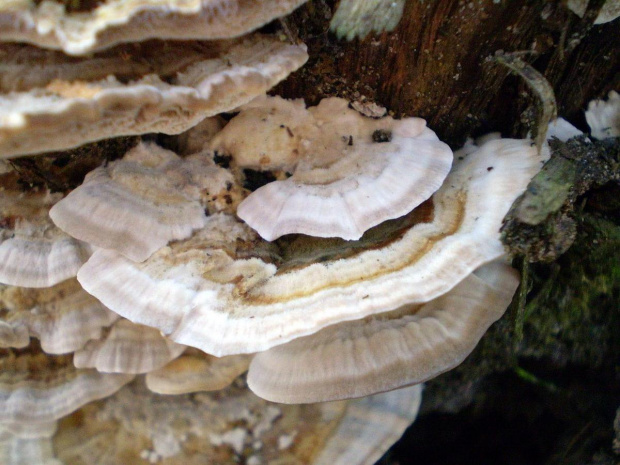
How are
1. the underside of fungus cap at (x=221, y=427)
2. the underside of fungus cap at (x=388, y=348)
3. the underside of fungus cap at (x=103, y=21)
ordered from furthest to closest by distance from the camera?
the underside of fungus cap at (x=221, y=427) → the underside of fungus cap at (x=388, y=348) → the underside of fungus cap at (x=103, y=21)

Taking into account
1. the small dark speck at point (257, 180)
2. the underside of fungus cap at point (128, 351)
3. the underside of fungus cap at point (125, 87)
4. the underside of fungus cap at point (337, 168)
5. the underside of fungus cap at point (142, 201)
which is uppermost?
the underside of fungus cap at point (125, 87)

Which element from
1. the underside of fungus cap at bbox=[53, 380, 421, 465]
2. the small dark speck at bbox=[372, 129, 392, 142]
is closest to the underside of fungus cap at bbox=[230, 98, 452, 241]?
the small dark speck at bbox=[372, 129, 392, 142]

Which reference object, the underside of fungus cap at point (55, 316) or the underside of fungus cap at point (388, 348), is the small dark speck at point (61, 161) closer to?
the underside of fungus cap at point (55, 316)

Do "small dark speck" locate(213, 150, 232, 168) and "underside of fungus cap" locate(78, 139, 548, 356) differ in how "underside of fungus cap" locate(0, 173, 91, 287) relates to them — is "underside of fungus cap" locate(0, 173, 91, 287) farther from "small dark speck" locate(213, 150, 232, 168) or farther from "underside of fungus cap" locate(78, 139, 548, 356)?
"small dark speck" locate(213, 150, 232, 168)

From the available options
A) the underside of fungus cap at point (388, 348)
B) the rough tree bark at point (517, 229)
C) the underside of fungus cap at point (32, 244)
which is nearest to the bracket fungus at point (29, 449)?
the underside of fungus cap at point (32, 244)

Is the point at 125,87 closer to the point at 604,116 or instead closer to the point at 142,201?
the point at 142,201

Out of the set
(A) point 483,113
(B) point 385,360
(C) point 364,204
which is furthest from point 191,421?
(A) point 483,113
